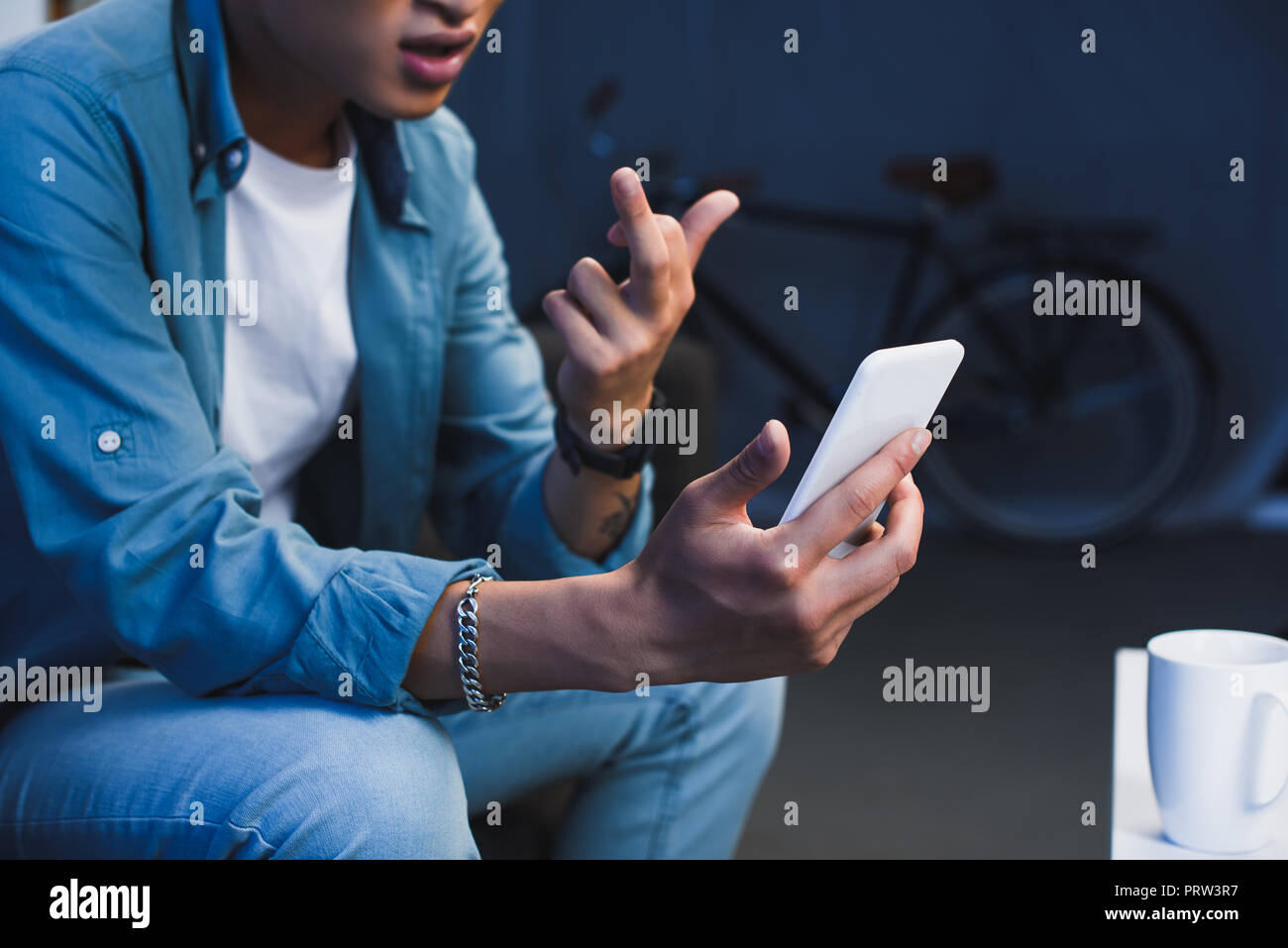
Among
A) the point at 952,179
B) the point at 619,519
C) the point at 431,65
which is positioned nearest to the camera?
the point at 431,65

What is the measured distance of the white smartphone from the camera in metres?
0.60

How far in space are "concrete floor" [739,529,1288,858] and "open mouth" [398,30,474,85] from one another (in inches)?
44.1

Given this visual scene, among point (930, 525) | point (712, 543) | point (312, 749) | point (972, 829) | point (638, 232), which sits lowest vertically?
point (972, 829)

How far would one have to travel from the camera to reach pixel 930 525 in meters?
3.13

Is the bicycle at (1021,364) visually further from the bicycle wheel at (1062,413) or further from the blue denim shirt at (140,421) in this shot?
the blue denim shirt at (140,421)

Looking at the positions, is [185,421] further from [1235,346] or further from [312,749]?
[1235,346]

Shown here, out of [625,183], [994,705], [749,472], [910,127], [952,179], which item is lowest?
[994,705]

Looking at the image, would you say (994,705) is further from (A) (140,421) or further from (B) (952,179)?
(A) (140,421)

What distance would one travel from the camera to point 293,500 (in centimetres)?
102

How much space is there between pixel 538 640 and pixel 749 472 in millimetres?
175

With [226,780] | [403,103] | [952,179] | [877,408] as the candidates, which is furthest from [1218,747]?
[952,179]

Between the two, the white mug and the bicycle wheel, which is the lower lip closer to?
the white mug

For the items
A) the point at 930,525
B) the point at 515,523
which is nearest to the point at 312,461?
the point at 515,523
